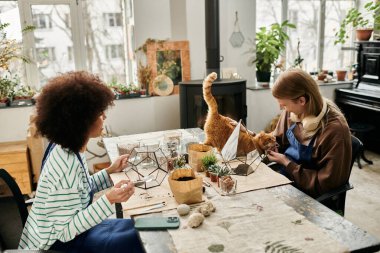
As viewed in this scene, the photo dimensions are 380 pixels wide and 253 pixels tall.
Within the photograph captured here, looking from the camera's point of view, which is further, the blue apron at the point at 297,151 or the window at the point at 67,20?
the window at the point at 67,20

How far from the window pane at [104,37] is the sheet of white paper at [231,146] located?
2.52m

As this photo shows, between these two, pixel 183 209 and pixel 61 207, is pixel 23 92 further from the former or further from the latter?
pixel 183 209

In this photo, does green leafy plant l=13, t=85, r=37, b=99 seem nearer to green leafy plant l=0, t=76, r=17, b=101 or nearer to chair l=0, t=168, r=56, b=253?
green leafy plant l=0, t=76, r=17, b=101

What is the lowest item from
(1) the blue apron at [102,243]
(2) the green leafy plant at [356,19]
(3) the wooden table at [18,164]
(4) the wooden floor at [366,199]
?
(4) the wooden floor at [366,199]

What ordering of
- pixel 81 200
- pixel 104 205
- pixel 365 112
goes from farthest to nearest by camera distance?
pixel 365 112 → pixel 81 200 → pixel 104 205

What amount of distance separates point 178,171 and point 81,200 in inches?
15.6

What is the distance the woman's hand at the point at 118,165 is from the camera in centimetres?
189

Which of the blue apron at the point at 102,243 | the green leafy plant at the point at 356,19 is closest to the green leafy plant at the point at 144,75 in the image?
the green leafy plant at the point at 356,19

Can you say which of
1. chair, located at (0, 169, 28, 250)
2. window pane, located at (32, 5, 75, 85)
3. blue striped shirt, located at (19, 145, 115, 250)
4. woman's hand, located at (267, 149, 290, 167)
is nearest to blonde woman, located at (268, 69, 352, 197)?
woman's hand, located at (267, 149, 290, 167)

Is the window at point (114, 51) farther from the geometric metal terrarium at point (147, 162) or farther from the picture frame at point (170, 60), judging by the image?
the geometric metal terrarium at point (147, 162)

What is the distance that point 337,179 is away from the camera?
5.96 ft

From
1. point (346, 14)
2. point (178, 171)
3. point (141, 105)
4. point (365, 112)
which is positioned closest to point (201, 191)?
point (178, 171)

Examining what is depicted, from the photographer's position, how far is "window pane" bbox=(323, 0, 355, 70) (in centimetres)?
499

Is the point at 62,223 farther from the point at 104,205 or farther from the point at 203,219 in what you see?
the point at 203,219
